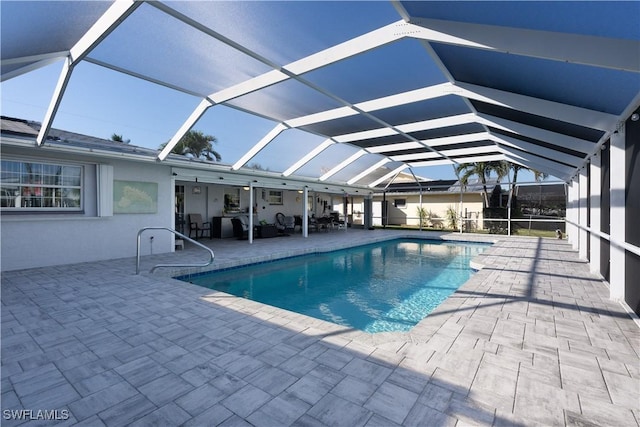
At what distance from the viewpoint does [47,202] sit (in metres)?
6.93

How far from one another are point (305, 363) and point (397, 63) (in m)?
4.77

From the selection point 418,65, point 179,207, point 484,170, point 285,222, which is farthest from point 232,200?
point 484,170

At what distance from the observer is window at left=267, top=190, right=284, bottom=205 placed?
15547mm

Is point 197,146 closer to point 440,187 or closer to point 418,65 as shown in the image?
point 418,65

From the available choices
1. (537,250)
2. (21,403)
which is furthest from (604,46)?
(537,250)

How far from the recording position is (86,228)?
23.9 feet

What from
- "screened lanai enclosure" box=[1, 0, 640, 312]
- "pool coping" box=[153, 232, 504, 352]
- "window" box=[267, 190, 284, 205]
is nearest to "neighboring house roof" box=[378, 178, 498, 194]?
"window" box=[267, 190, 284, 205]

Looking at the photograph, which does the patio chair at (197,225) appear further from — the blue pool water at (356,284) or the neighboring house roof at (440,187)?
the neighboring house roof at (440,187)

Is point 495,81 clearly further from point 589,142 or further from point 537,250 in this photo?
point 537,250

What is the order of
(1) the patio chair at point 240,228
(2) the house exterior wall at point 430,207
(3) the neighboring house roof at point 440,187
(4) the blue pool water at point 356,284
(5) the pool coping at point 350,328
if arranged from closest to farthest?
(5) the pool coping at point 350,328
(4) the blue pool water at point 356,284
(1) the patio chair at point 240,228
(3) the neighboring house roof at point 440,187
(2) the house exterior wall at point 430,207

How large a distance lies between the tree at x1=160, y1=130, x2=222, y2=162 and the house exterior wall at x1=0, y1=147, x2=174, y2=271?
81 centimetres

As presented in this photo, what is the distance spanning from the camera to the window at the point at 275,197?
1555cm

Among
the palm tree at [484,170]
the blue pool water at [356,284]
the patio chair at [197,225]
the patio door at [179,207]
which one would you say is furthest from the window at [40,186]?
the palm tree at [484,170]
